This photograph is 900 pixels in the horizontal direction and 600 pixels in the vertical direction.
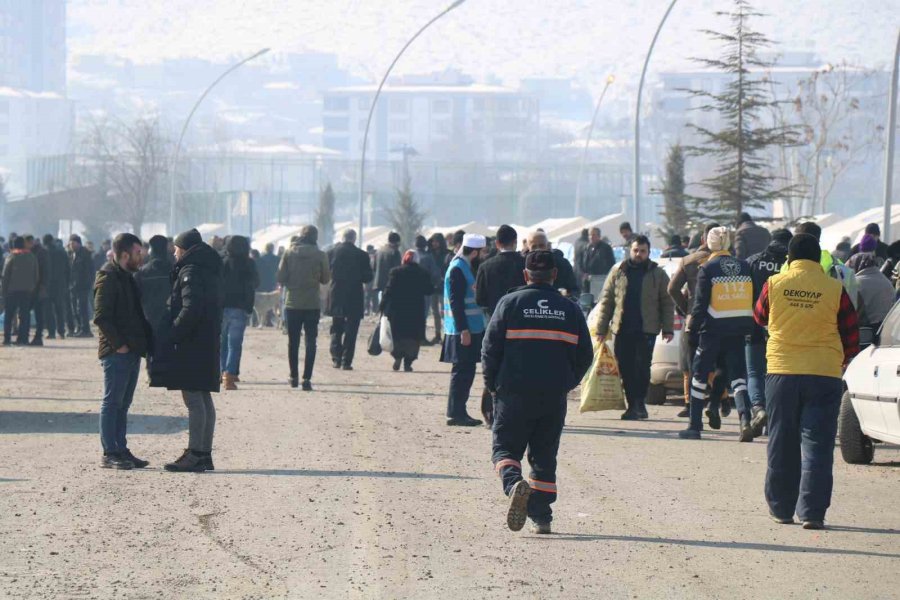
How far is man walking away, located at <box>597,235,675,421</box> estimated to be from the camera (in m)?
15.3

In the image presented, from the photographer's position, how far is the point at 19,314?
27078 millimetres

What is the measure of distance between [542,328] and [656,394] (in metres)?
8.73

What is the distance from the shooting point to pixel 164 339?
11320 millimetres

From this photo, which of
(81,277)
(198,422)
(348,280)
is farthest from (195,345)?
(81,277)

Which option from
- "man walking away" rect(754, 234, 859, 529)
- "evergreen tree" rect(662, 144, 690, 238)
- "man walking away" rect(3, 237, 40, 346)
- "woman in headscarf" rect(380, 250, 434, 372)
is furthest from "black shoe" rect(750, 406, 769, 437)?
"evergreen tree" rect(662, 144, 690, 238)

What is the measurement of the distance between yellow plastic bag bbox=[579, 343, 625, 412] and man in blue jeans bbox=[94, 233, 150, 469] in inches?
184

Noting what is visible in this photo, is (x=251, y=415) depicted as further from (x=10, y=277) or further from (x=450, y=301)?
(x=10, y=277)

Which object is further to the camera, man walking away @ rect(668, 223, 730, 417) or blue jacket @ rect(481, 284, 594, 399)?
man walking away @ rect(668, 223, 730, 417)

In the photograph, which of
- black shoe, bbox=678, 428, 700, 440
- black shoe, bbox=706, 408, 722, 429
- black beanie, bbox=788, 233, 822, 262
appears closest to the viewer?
black beanie, bbox=788, 233, 822, 262

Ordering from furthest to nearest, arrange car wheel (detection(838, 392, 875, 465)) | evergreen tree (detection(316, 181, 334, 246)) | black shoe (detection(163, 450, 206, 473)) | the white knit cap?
evergreen tree (detection(316, 181, 334, 246)) < the white knit cap < car wheel (detection(838, 392, 875, 465)) < black shoe (detection(163, 450, 206, 473))

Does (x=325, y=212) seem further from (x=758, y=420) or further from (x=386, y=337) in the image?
(x=758, y=420)

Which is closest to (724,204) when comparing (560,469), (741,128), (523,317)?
(741,128)

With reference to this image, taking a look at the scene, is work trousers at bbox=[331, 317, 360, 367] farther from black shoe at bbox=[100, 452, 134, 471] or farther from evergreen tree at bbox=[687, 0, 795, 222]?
evergreen tree at bbox=[687, 0, 795, 222]

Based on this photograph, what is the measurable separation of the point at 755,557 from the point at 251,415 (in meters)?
8.25
